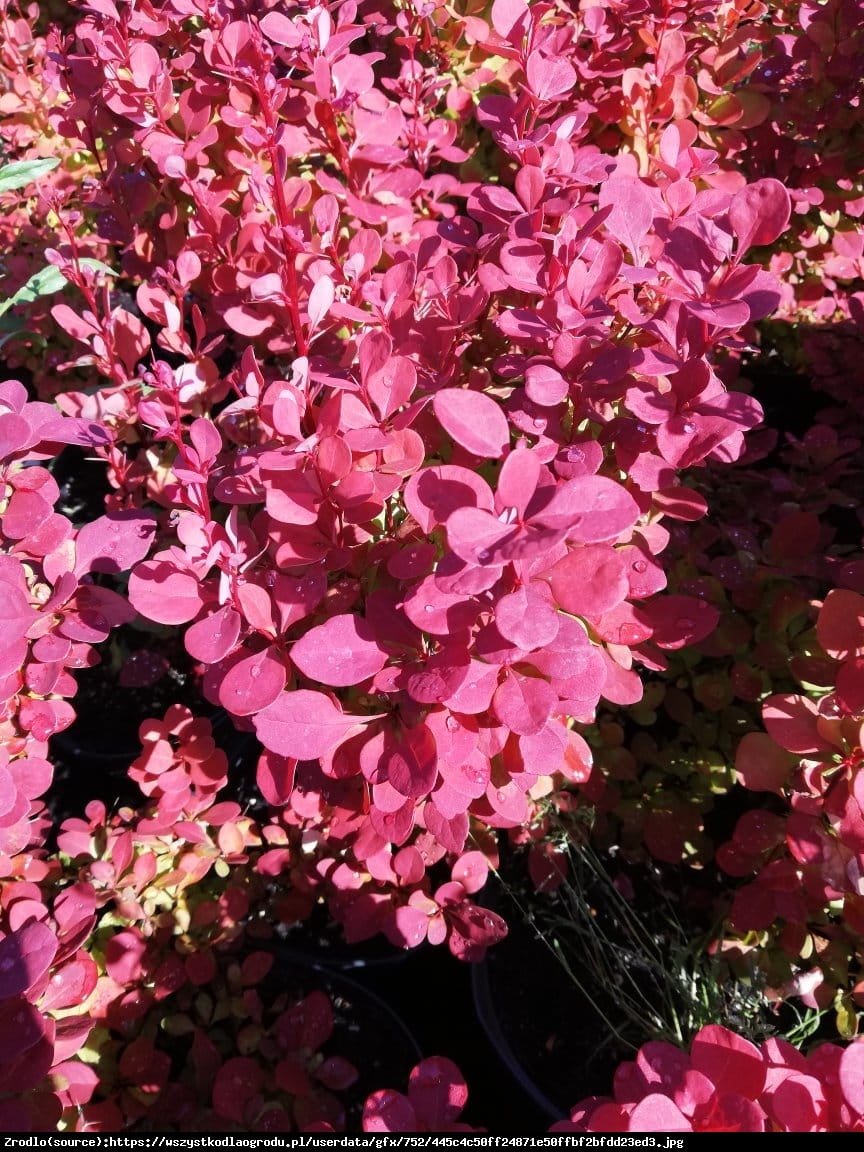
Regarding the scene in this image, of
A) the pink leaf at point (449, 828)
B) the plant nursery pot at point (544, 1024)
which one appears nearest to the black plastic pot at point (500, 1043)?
the plant nursery pot at point (544, 1024)

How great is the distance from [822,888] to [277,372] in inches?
44.5

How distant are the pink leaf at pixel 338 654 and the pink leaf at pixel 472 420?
211 millimetres

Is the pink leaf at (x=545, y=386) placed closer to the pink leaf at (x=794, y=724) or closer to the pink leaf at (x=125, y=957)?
the pink leaf at (x=794, y=724)

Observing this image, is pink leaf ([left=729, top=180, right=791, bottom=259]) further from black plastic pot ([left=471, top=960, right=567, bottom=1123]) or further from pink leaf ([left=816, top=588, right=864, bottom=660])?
black plastic pot ([left=471, top=960, right=567, bottom=1123])

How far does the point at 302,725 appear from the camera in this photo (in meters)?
0.74

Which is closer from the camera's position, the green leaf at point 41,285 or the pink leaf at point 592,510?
the pink leaf at point 592,510

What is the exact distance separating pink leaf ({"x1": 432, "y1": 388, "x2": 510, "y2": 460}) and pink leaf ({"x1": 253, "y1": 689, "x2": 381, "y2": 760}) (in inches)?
12.1

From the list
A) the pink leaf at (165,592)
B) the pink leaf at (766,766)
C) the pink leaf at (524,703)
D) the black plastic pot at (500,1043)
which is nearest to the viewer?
the pink leaf at (524,703)

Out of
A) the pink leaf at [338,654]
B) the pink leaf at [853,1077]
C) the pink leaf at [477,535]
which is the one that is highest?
the pink leaf at [477,535]

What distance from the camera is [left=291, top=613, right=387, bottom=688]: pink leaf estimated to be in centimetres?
68

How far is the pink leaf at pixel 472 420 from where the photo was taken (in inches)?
24.9

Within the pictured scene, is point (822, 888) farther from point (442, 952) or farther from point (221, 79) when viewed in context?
point (221, 79)

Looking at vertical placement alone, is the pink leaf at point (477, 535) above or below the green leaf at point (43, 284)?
below

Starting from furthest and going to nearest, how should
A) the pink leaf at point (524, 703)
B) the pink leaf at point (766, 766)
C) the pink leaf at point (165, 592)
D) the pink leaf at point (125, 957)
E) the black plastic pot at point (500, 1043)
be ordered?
1. the black plastic pot at point (500, 1043)
2. the pink leaf at point (125, 957)
3. the pink leaf at point (766, 766)
4. the pink leaf at point (165, 592)
5. the pink leaf at point (524, 703)
